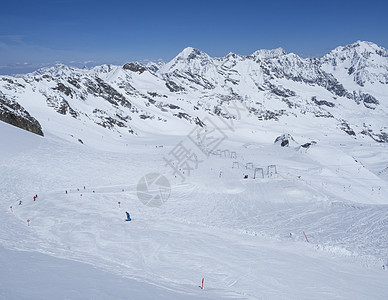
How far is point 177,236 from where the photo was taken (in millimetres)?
15758

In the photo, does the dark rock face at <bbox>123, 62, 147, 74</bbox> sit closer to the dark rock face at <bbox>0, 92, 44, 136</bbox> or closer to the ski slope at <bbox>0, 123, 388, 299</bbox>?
the dark rock face at <bbox>0, 92, 44, 136</bbox>

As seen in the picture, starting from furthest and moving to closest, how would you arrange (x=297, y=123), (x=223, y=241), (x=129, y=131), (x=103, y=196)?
1. (x=297, y=123)
2. (x=129, y=131)
3. (x=103, y=196)
4. (x=223, y=241)

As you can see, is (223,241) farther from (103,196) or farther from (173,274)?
(103,196)

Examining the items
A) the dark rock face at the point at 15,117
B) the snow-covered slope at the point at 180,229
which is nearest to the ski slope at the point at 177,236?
the snow-covered slope at the point at 180,229

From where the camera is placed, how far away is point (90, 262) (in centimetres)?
1115

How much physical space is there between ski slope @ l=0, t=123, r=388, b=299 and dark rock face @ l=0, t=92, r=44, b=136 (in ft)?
18.7

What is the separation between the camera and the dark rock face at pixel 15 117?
37.7 metres

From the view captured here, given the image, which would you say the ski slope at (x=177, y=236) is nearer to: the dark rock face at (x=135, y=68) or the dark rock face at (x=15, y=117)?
the dark rock face at (x=15, y=117)

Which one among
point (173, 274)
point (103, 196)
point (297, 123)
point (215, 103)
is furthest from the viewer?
point (297, 123)

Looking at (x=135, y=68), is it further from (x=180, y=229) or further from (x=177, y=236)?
(x=177, y=236)

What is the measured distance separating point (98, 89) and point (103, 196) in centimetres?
8837

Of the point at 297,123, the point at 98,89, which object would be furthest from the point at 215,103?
the point at 98,89

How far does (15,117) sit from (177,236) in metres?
36.0

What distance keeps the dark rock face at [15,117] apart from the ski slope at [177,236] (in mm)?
5690
